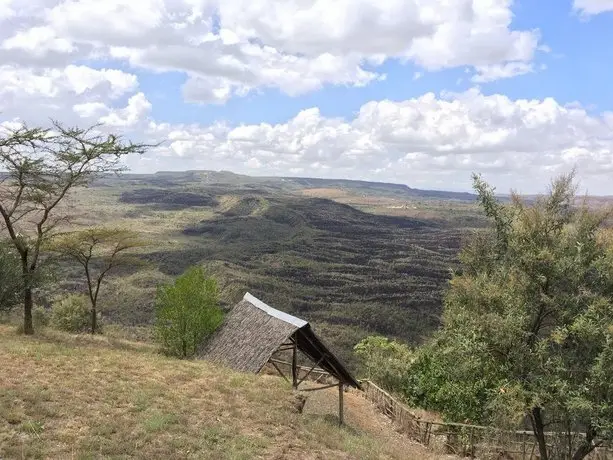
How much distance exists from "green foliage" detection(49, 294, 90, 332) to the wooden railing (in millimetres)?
26648

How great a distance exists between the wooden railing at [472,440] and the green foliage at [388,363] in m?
12.2

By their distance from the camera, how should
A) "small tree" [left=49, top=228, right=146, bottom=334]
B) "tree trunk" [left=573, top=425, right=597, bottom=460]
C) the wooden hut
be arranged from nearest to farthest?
"tree trunk" [left=573, top=425, right=597, bottom=460], the wooden hut, "small tree" [left=49, top=228, right=146, bottom=334]

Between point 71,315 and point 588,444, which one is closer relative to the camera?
point 588,444

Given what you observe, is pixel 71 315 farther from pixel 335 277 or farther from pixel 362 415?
pixel 335 277

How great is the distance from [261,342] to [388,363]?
72.7ft

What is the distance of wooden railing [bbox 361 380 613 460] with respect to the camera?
23.2 meters

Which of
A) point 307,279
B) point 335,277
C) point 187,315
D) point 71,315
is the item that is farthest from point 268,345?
point 335,277

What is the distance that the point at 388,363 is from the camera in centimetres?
4112

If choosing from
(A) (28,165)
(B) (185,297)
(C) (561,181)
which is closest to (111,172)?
(A) (28,165)

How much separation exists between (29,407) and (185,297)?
691 inches

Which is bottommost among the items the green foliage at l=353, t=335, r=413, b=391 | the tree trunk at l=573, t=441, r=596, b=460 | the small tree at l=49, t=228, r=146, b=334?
the green foliage at l=353, t=335, r=413, b=391

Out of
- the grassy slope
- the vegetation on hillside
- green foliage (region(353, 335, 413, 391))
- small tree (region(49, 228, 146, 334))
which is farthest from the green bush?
the vegetation on hillside

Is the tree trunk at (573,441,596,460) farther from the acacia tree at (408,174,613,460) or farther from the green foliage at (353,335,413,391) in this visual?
the green foliage at (353,335,413,391)

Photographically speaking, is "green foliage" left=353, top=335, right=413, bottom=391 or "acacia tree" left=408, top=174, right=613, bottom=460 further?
"green foliage" left=353, top=335, right=413, bottom=391
